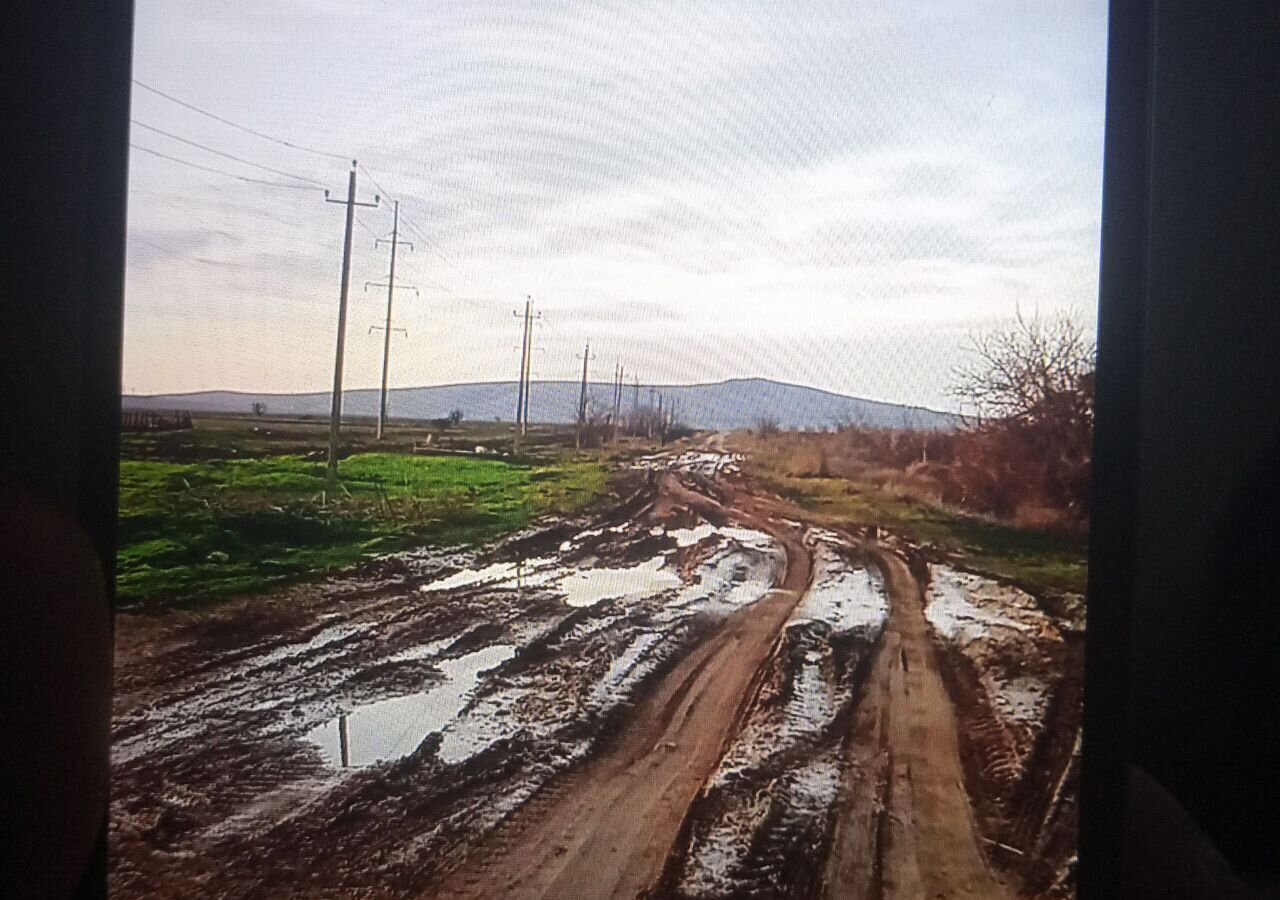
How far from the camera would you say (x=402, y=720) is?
1419mm

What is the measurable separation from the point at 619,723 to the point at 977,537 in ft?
1.86

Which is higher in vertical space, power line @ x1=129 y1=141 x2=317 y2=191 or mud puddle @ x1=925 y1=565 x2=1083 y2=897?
power line @ x1=129 y1=141 x2=317 y2=191

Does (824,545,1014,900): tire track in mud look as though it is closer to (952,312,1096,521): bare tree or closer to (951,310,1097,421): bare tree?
(952,312,1096,521): bare tree

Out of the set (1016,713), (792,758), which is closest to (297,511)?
(792,758)

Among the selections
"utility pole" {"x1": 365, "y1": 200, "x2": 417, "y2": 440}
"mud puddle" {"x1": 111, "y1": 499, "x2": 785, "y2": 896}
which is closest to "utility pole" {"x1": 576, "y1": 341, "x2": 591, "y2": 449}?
"mud puddle" {"x1": 111, "y1": 499, "x2": 785, "y2": 896}

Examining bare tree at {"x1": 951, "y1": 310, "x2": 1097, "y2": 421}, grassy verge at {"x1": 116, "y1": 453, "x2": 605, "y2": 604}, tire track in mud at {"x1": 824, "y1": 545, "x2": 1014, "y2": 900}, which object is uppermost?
bare tree at {"x1": 951, "y1": 310, "x2": 1097, "y2": 421}

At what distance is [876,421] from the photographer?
1.41 meters

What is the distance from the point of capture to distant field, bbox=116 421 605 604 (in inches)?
57.0

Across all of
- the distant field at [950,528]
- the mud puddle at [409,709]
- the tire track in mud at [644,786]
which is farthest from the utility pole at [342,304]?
the distant field at [950,528]

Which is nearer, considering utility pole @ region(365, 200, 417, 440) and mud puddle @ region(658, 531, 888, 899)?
mud puddle @ region(658, 531, 888, 899)

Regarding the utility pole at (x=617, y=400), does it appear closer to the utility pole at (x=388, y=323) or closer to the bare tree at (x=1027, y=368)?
the utility pole at (x=388, y=323)

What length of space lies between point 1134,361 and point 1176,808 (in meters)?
0.63

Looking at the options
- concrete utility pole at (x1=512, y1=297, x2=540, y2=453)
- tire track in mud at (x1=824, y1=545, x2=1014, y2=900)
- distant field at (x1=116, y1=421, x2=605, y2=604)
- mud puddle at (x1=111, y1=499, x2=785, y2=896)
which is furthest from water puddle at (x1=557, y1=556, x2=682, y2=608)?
tire track in mud at (x1=824, y1=545, x2=1014, y2=900)

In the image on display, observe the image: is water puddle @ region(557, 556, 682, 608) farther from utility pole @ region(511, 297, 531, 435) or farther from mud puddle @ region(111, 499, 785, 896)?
utility pole @ region(511, 297, 531, 435)
